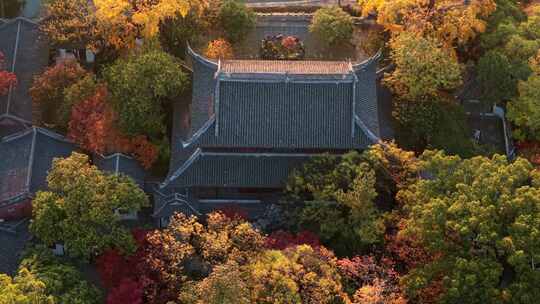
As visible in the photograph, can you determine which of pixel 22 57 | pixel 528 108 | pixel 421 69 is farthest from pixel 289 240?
pixel 22 57

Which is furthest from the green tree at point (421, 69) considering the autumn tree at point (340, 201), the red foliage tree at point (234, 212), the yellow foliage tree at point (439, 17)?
the red foliage tree at point (234, 212)

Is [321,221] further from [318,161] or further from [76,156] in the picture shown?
[76,156]

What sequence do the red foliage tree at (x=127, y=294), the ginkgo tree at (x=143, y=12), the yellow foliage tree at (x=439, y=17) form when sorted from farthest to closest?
the yellow foliage tree at (x=439, y=17) → the ginkgo tree at (x=143, y=12) → the red foliage tree at (x=127, y=294)

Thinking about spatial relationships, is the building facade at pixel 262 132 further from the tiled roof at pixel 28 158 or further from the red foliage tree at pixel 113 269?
the tiled roof at pixel 28 158

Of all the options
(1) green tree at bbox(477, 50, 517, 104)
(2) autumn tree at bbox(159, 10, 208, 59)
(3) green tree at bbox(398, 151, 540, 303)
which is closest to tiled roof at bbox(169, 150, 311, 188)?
(3) green tree at bbox(398, 151, 540, 303)

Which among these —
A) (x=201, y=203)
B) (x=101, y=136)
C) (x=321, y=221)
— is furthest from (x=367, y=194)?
(x=101, y=136)

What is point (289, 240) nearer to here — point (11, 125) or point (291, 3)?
point (11, 125)

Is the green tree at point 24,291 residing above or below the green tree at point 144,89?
below
